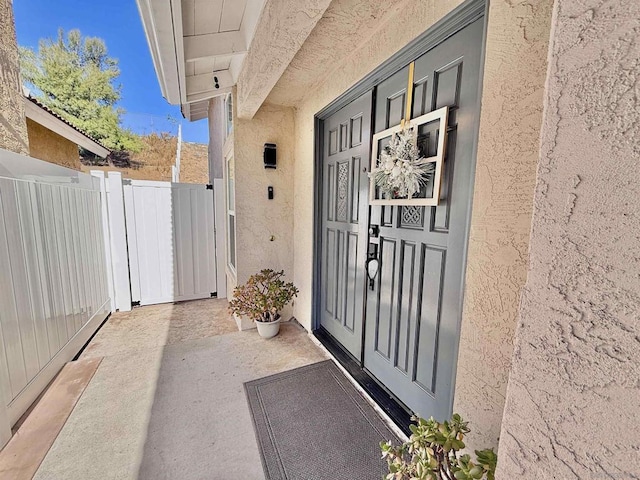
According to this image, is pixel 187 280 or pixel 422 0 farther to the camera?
pixel 187 280

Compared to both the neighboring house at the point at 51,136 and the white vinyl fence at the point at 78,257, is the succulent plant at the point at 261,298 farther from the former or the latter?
the neighboring house at the point at 51,136

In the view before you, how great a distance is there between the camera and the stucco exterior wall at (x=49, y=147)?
3723mm

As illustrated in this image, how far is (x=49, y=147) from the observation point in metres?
4.05

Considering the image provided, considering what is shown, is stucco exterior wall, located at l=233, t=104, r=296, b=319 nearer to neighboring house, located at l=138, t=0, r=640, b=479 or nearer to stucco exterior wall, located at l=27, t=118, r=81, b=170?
neighboring house, located at l=138, t=0, r=640, b=479

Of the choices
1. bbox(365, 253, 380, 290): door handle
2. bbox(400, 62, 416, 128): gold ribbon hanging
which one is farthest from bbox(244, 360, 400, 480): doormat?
bbox(400, 62, 416, 128): gold ribbon hanging

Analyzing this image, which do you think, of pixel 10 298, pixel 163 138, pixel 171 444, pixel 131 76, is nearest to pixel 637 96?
pixel 171 444

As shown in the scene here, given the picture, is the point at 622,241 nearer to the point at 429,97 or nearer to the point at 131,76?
the point at 429,97

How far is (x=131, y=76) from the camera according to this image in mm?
11516

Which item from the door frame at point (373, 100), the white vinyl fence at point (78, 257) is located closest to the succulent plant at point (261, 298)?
the door frame at point (373, 100)

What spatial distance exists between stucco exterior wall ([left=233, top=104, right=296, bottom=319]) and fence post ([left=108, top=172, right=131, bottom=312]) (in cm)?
184

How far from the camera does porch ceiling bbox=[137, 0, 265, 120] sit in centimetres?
174

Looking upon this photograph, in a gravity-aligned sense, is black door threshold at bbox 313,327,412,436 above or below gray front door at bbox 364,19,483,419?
below

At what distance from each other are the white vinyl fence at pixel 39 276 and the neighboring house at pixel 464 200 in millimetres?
1405

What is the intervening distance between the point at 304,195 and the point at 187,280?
2452 mm
